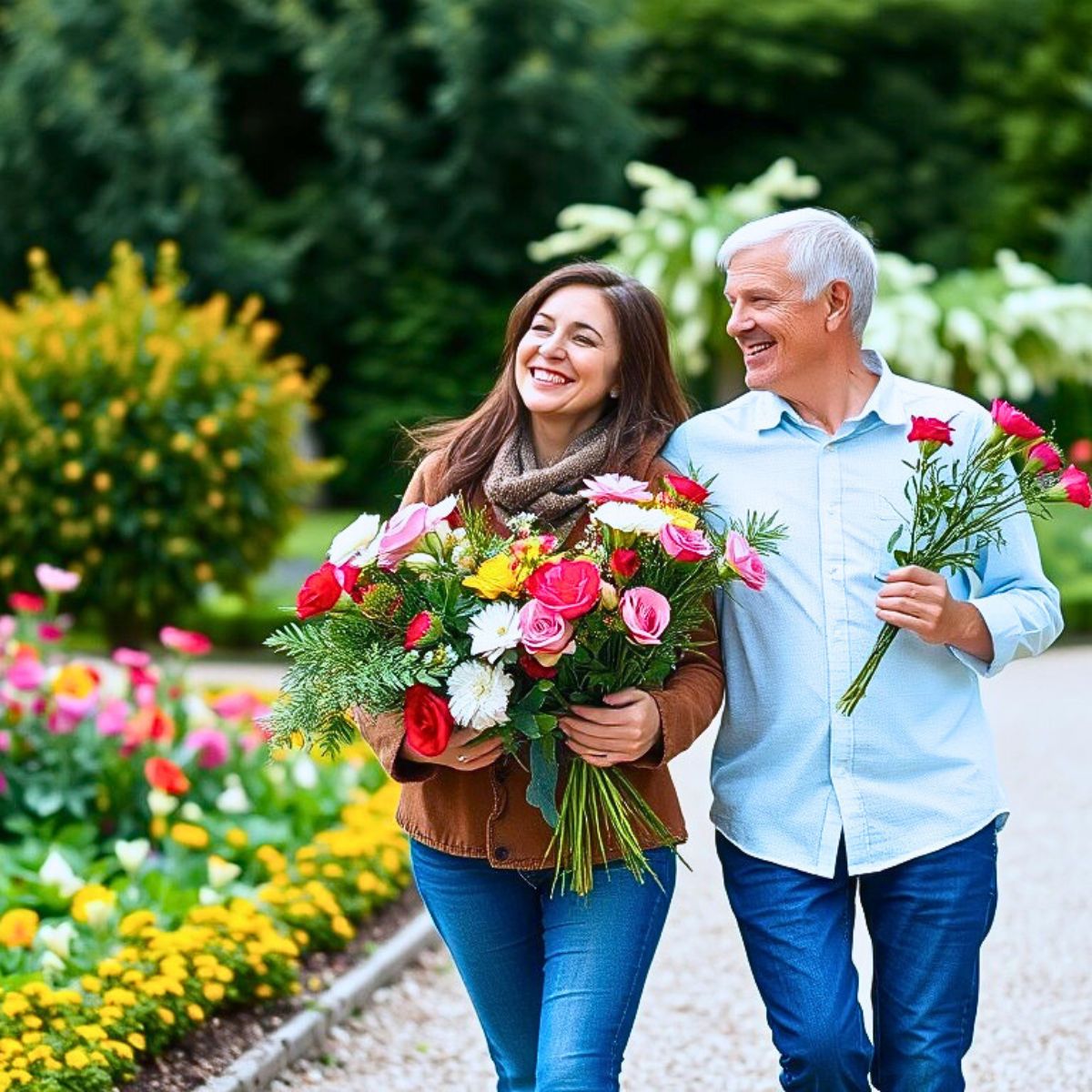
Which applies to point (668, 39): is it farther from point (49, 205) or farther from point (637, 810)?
point (637, 810)

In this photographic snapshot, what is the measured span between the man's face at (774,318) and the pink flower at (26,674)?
109 inches

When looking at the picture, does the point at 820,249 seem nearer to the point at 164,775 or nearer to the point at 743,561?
the point at 743,561

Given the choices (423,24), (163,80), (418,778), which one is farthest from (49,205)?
(418,778)

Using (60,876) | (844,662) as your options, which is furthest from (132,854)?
(844,662)

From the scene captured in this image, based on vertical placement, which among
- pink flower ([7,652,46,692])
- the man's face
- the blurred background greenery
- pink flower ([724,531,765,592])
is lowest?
pink flower ([724,531,765,592])

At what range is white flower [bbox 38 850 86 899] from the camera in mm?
3988

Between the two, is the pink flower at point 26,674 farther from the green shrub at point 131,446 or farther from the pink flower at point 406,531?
the green shrub at point 131,446

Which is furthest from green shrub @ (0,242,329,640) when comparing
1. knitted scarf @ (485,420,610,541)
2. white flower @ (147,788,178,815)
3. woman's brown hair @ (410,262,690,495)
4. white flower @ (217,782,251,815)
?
knitted scarf @ (485,420,610,541)

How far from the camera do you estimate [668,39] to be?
75.2ft

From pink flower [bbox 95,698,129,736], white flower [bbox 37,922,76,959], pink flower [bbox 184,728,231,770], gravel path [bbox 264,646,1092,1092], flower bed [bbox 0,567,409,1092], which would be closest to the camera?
flower bed [bbox 0,567,409,1092]

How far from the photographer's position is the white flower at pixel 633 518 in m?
2.25

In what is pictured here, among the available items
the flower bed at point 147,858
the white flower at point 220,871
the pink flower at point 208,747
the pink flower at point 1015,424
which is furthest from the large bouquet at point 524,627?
the pink flower at point 208,747

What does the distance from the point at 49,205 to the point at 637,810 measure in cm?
1950

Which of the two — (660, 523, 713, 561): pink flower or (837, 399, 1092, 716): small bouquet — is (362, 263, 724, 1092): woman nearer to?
(660, 523, 713, 561): pink flower
